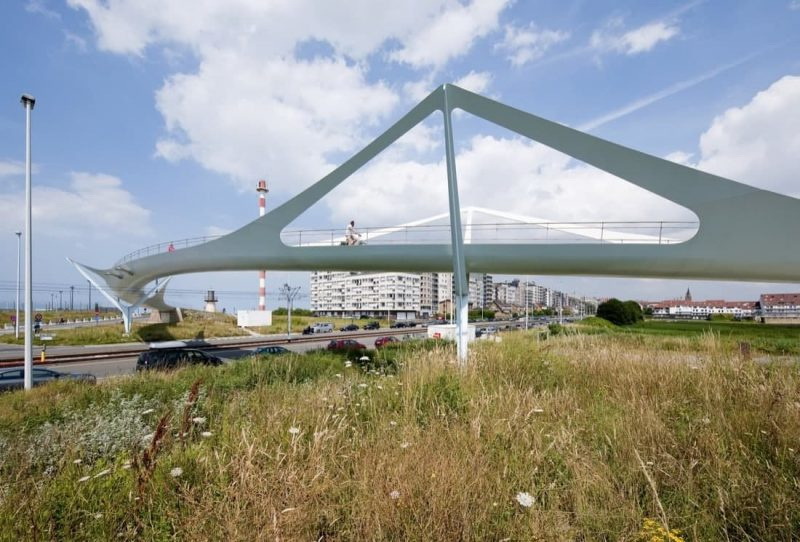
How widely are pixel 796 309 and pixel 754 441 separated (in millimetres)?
105068

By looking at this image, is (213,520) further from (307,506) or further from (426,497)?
(426,497)

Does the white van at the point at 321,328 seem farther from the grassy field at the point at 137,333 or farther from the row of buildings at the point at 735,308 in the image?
the row of buildings at the point at 735,308

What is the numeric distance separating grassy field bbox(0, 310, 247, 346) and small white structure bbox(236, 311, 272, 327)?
3.36 ft

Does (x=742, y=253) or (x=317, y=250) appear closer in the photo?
(x=742, y=253)

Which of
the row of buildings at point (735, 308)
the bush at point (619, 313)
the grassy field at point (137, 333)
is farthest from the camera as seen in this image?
the row of buildings at point (735, 308)

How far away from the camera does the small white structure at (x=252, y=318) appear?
47625 mm

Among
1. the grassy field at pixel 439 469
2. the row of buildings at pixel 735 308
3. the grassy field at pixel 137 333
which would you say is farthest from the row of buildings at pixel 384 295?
the grassy field at pixel 439 469

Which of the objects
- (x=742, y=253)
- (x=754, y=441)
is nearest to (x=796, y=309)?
(x=742, y=253)

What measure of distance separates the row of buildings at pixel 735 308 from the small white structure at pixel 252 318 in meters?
80.1

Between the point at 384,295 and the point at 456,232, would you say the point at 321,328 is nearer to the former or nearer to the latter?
the point at 456,232

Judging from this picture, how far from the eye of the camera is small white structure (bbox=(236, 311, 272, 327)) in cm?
4762

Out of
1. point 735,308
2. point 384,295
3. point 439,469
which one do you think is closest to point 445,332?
point 439,469

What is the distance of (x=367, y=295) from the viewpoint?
402 ft

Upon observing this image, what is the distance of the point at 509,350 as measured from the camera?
7266 millimetres
